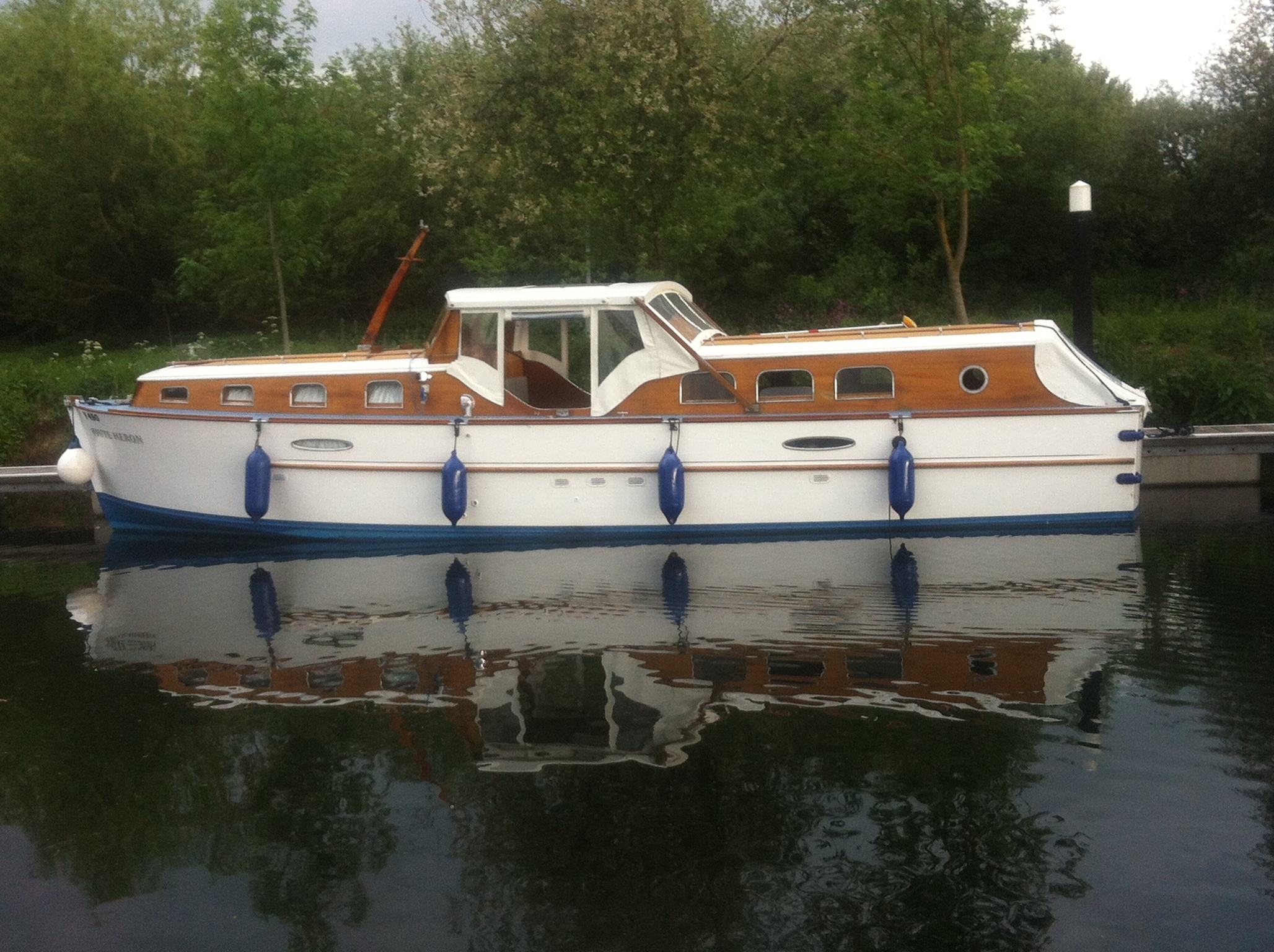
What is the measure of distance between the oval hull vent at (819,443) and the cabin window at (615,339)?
5.88ft

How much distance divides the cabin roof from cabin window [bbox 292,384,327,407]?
5.32 feet

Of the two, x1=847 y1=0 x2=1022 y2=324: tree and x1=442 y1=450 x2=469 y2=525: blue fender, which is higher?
x1=847 y1=0 x2=1022 y2=324: tree

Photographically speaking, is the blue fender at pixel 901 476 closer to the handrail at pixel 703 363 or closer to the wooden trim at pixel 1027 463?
the wooden trim at pixel 1027 463

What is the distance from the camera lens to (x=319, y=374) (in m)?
13.4

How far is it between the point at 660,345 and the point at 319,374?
3.56m

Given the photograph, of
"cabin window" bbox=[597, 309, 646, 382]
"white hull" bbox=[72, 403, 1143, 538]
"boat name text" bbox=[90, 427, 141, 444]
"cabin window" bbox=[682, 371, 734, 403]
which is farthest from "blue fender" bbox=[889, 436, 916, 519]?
"boat name text" bbox=[90, 427, 141, 444]

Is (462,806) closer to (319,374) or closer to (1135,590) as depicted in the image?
(1135,590)

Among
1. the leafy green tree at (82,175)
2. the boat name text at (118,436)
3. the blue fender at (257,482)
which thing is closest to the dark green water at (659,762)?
the blue fender at (257,482)

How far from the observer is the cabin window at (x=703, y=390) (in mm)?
12953

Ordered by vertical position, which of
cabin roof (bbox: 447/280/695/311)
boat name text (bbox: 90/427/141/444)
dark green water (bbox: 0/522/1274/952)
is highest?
cabin roof (bbox: 447/280/695/311)

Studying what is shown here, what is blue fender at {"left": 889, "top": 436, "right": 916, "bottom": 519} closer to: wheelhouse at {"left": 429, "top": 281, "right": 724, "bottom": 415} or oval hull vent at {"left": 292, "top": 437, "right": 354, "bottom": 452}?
wheelhouse at {"left": 429, "top": 281, "right": 724, "bottom": 415}

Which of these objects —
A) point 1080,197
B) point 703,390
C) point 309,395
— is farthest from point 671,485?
point 1080,197

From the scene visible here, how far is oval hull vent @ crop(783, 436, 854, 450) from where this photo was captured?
12.9 m

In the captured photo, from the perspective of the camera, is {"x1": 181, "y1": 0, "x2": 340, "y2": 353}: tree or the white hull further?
{"x1": 181, "y1": 0, "x2": 340, "y2": 353}: tree
